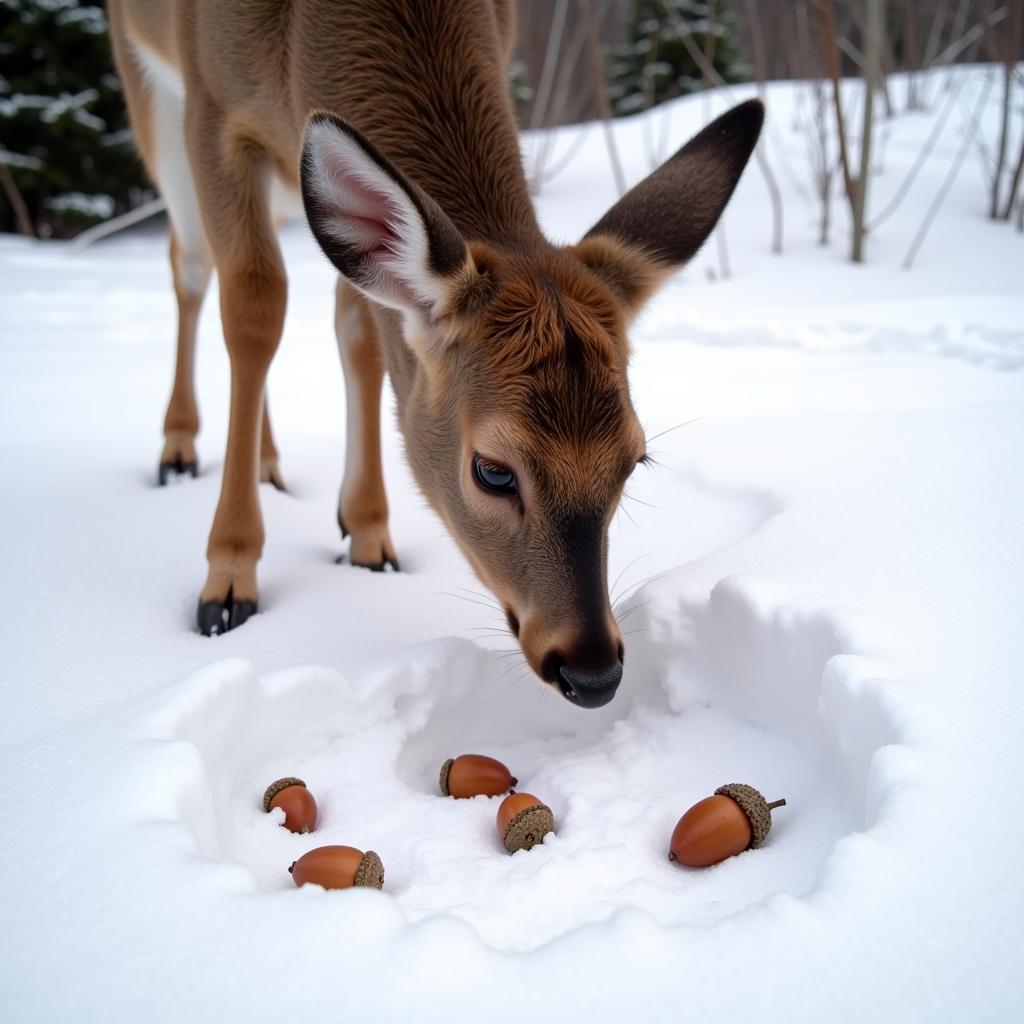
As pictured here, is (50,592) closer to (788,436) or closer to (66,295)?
(788,436)

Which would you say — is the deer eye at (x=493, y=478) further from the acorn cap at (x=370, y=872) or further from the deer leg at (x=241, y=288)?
the deer leg at (x=241, y=288)

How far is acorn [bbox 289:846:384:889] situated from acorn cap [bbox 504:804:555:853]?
10.0 inches

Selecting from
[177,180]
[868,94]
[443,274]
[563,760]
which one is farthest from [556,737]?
[868,94]

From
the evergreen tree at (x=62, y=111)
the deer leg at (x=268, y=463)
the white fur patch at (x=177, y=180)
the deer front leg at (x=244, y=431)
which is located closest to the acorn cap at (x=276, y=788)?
the deer front leg at (x=244, y=431)

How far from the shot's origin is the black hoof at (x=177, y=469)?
3.46 m

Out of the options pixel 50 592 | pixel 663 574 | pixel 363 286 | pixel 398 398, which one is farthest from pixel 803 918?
pixel 50 592

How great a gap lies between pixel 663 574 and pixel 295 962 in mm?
1390

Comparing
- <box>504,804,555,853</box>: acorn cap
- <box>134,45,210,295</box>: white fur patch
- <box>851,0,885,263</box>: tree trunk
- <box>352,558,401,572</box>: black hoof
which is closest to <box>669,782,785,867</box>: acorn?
<box>504,804,555,853</box>: acorn cap

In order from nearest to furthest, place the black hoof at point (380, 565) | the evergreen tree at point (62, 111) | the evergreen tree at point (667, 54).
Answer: the black hoof at point (380, 565), the evergreen tree at point (62, 111), the evergreen tree at point (667, 54)

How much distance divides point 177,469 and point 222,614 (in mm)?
1327

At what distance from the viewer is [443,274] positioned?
1887 millimetres

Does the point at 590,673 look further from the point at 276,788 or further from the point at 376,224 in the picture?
the point at 376,224

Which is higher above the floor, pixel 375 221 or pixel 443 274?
pixel 375 221

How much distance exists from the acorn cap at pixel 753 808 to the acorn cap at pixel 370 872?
1.98 ft
